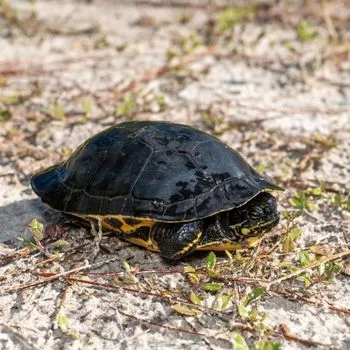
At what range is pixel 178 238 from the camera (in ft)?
10.7

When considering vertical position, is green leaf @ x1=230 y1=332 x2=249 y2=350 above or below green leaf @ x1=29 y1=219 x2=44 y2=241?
below

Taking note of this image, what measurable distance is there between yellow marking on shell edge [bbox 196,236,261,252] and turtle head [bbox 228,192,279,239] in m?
0.05

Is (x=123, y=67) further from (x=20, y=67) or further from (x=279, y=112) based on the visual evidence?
(x=279, y=112)

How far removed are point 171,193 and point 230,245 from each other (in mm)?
428

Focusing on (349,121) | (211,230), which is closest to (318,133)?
(349,121)

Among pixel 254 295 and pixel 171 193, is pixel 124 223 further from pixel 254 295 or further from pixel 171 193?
pixel 254 295

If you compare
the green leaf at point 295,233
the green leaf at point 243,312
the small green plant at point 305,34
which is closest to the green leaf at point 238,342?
the green leaf at point 243,312

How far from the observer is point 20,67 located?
595 cm

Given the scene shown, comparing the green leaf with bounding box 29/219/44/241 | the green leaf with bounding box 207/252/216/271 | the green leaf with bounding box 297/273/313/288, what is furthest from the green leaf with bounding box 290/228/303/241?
the green leaf with bounding box 29/219/44/241

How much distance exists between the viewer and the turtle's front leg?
128 inches

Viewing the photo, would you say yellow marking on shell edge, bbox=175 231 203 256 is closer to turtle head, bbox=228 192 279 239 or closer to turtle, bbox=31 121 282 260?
turtle, bbox=31 121 282 260

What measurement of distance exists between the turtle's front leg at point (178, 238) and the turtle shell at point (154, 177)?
0.26 ft

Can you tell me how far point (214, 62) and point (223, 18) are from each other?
0.62 meters

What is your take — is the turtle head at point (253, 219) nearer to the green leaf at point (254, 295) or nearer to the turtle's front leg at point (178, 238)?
the turtle's front leg at point (178, 238)
